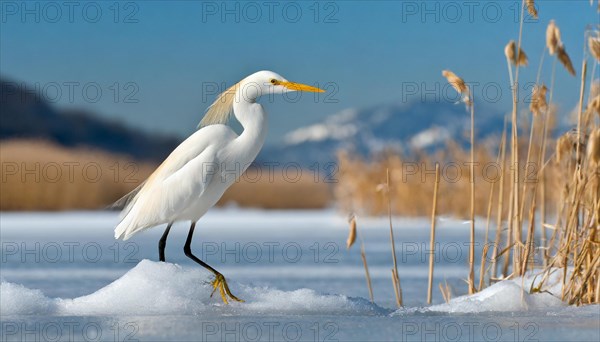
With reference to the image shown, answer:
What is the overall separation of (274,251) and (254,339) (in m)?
5.97

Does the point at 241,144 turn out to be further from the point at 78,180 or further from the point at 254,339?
the point at 78,180

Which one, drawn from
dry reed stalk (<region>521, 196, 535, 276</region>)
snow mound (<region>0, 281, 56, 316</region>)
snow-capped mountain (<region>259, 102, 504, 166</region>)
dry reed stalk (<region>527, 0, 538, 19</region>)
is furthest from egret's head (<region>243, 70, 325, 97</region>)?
snow-capped mountain (<region>259, 102, 504, 166</region>)

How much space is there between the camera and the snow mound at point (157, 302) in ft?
13.3

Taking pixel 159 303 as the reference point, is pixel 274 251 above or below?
below

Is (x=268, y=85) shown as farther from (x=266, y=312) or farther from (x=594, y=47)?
(x=594, y=47)

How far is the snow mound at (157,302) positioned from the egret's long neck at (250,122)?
725 mm

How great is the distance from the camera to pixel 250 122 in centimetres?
446

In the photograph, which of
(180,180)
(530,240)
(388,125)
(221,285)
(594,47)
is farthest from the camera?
(388,125)

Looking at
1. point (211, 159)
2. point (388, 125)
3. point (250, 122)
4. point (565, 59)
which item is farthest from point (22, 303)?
point (388, 125)

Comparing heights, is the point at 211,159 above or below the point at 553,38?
below

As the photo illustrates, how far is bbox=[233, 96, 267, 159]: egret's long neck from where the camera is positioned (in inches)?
175

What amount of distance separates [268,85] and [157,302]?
3.89ft

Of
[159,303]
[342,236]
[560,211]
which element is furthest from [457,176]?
[159,303]

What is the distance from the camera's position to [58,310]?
13.4ft
